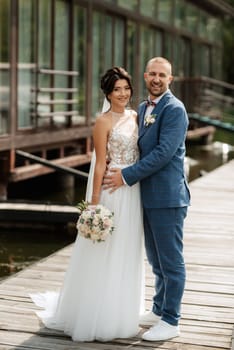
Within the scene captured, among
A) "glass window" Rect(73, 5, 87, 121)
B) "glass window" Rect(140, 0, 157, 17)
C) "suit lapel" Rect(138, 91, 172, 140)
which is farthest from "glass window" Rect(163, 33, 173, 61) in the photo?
"suit lapel" Rect(138, 91, 172, 140)

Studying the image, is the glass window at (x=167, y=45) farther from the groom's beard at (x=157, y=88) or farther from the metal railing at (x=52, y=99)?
the groom's beard at (x=157, y=88)

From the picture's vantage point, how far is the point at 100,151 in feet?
14.8

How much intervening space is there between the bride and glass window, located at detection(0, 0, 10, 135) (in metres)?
7.15

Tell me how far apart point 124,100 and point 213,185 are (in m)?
7.89

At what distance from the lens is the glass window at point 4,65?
37.7 ft

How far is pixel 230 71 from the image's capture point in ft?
143

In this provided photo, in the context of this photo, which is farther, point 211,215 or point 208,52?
point 208,52

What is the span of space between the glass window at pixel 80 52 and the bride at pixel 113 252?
10.0m

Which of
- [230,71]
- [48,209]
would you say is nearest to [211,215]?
[48,209]

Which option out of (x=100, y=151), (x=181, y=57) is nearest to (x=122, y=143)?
(x=100, y=151)

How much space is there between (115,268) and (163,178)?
570 mm

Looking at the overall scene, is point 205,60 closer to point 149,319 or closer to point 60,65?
point 60,65

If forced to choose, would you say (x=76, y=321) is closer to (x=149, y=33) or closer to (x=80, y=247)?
(x=80, y=247)

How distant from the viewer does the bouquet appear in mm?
4387
